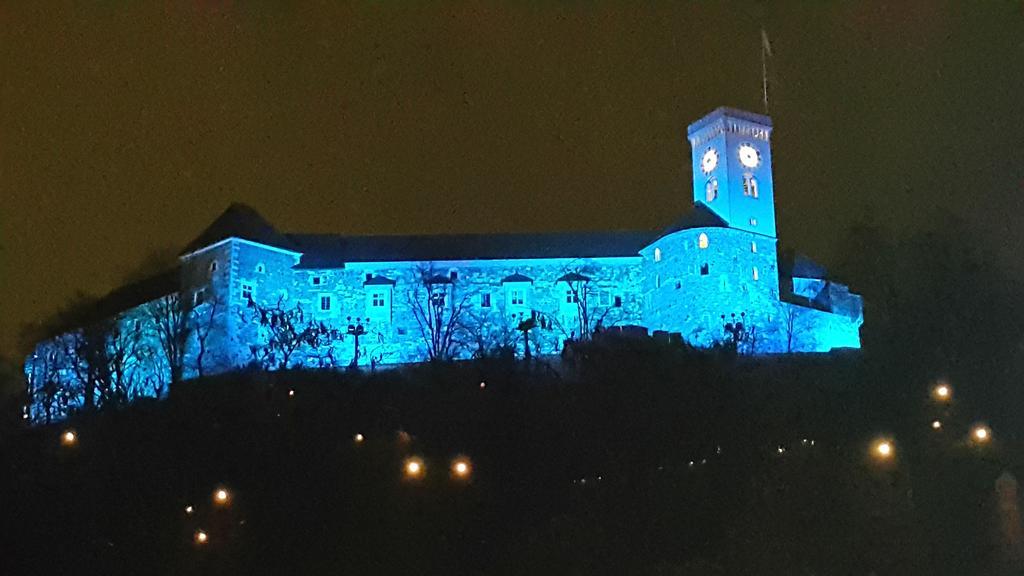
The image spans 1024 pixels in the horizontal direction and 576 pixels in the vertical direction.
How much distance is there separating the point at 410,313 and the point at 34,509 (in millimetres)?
30093

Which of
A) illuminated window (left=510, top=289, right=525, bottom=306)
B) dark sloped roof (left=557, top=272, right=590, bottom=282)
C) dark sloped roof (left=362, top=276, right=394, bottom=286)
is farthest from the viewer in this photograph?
illuminated window (left=510, top=289, right=525, bottom=306)

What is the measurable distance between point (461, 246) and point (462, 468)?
102 ft

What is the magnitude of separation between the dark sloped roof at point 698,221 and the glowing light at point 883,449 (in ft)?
84.5

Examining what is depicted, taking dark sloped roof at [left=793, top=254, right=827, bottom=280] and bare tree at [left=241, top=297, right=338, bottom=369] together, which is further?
dark sloped roof at [left=793, top=254, right=827, bottom=280]

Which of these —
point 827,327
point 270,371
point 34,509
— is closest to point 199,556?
point 34,509

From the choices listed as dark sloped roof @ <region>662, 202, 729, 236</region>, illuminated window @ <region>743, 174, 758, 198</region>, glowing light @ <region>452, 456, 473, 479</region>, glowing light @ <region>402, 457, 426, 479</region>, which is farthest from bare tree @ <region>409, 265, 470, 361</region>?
glowing light @ <region>452, 456, 473, 479</region>

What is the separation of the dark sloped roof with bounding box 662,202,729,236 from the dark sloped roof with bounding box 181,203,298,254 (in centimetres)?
2126

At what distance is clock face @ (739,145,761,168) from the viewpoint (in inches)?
3083

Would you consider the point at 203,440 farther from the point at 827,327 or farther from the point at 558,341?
the point at 827,327

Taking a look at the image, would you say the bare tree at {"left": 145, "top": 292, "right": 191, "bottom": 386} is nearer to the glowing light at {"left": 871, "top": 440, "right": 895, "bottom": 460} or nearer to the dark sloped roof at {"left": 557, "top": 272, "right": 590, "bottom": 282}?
the dark sloped roof at {"left": 557, "top": 272, "right": 590, "bottom": 282}

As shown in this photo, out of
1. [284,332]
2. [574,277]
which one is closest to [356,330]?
[284,332]

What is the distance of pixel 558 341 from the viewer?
73062mm

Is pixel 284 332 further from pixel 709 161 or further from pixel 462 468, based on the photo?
pixel 709 161

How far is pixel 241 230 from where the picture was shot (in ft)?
237
